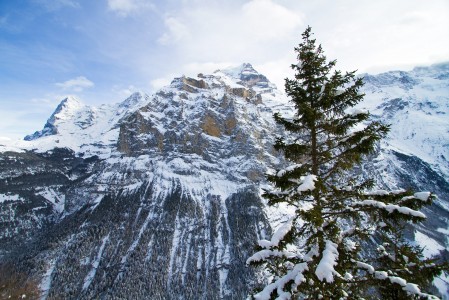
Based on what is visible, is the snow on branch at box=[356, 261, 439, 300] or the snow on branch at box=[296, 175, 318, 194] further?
the snow on branch at box=[356, 261, 439, 300]

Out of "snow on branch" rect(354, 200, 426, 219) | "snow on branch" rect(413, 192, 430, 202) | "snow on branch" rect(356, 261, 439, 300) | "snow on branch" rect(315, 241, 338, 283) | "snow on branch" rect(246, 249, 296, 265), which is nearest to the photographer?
"snow on branch" rect(315, 241, 338, 283)

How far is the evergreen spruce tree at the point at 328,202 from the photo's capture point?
11.4 m

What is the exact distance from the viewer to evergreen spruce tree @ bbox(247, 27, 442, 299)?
11.4 m

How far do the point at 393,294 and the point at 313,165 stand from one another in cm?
602

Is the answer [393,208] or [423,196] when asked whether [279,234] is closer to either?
[393,208]

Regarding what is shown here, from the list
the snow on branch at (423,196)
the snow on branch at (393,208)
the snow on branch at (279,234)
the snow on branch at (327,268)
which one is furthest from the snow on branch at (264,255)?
the snow on branch at (423,196)

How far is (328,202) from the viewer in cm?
1360

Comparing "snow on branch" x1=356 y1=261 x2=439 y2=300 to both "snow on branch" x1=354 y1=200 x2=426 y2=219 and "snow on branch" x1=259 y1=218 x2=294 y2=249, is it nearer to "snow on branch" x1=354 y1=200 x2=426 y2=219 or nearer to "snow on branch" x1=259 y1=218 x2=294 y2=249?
"snow on branch" x1=354 y1=200 x2=426 y2=219

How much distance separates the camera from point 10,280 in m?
184

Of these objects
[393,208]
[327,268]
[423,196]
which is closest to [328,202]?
[393,208]

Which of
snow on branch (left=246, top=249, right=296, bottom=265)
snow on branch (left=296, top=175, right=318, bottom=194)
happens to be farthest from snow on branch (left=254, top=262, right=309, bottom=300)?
snow on branch (left=296, top=175, right=318, bottom=194)

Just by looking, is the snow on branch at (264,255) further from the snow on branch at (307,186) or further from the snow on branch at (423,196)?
the snow on branch at (423,196)

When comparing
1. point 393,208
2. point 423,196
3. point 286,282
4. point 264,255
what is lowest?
point 286,282

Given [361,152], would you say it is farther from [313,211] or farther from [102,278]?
[102,278]
